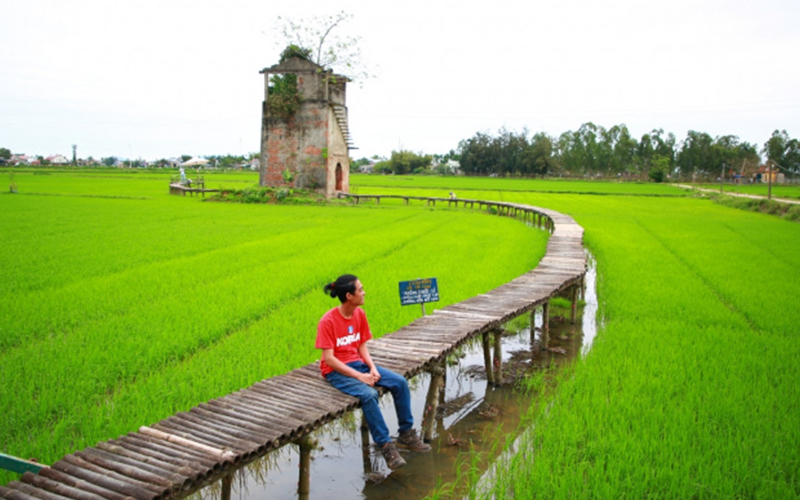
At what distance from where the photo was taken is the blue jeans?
4020 millimetres

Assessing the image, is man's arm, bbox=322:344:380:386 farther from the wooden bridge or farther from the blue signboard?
the blue signboard

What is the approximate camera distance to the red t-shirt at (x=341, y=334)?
13.6 feet

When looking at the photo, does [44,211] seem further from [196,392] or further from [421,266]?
[196,392]

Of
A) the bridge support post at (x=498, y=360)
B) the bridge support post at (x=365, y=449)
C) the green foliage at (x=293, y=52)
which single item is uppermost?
the green foliage at (x=293, y=52)

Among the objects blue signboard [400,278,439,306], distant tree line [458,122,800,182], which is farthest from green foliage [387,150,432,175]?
blue signboard [400,278,439,306]

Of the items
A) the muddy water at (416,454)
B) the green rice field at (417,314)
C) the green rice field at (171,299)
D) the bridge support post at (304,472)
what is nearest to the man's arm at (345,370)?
the bridge support post at (304,472)

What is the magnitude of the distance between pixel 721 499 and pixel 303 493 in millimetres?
2459

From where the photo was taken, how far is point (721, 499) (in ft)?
10.9

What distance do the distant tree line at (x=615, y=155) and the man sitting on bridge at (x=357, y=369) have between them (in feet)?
226

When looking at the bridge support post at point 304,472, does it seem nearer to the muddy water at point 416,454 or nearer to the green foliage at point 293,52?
the muddy water at point 416,454

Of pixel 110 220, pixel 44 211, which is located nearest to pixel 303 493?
pixel 110 220

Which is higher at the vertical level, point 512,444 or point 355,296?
point 355,296

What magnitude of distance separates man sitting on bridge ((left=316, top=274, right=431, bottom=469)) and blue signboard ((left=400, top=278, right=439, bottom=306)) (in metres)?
1.21

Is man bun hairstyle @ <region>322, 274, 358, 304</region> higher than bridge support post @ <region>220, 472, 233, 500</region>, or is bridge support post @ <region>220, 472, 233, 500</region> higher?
man bun hairstyle @ <region>322, 274, 358, 304</region>
